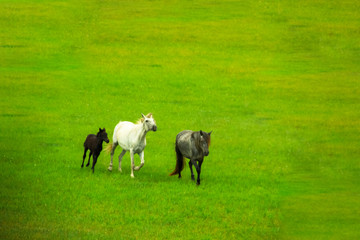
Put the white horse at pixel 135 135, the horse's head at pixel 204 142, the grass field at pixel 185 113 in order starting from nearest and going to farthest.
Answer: the grass field at pixel 185 113
the horse's head at pixel 204 142
the white horse at pixel 135 135

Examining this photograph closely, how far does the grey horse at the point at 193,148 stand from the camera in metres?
17.9

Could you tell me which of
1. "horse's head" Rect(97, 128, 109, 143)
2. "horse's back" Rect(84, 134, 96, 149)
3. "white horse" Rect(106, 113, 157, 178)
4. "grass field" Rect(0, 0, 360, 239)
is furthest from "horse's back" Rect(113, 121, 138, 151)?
"grass field" Rect(0, 0, 360, 239)

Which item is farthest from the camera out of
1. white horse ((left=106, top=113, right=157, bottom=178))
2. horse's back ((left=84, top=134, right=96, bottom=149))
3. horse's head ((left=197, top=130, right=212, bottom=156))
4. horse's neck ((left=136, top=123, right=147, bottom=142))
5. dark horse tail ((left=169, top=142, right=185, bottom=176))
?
dark horse tail ((left=169, top=142, right=185, bottom=176))

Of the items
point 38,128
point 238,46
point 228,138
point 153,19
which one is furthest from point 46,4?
point 228,138

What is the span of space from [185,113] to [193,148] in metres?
12.0

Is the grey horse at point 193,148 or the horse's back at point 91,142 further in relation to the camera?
the horse's back at point 91,142

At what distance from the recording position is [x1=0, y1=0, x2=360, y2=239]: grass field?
16.7 metres

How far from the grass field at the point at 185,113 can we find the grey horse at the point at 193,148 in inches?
26.9

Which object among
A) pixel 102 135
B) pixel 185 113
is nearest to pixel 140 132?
pixel 102 135

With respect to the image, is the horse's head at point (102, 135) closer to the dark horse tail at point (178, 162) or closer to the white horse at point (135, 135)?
the white horse at point (135, 135)

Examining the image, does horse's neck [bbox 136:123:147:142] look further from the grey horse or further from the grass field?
the grass field

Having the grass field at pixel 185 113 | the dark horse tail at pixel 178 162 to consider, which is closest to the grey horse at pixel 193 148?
the dark horse tail at pixel 178 162

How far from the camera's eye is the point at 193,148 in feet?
60.8

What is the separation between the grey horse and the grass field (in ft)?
2.25
